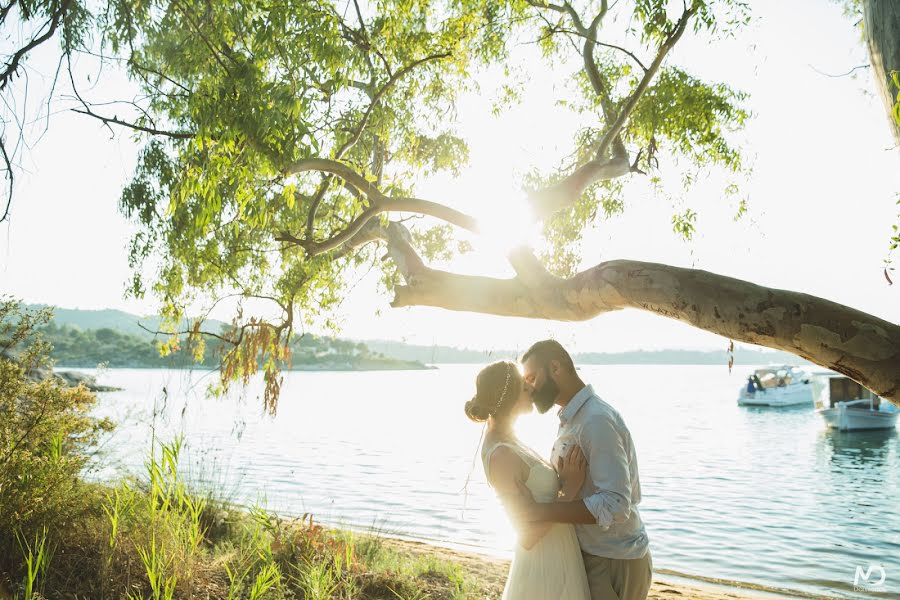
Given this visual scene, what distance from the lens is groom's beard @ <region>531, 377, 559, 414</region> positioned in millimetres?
2939

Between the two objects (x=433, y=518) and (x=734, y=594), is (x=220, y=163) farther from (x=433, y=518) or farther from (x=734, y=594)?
(x=433, y=518)

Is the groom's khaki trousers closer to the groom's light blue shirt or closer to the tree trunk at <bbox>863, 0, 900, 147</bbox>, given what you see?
the groom's light blue shirt

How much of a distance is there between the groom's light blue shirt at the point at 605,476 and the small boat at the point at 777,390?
50.2 meters

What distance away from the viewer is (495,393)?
2.88 meters

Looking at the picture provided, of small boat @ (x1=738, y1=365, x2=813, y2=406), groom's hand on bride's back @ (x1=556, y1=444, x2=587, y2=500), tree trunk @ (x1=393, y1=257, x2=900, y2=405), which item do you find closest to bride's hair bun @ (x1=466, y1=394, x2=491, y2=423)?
groom's hand on bride's back @ (x1=556, y1=444, x2=587, y2=500)

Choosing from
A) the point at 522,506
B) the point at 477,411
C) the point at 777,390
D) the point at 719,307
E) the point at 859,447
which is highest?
the point at 719,307

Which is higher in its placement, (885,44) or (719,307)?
(885,44)

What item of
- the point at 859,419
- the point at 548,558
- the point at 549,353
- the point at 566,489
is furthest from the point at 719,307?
the point at 859,419

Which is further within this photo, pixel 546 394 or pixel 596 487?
pixel 546 394

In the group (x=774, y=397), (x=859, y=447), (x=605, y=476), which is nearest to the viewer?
(x=605, y=476)

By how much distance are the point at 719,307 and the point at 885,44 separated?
1339 millimetres

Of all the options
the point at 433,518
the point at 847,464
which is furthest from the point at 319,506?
the point at 847,464

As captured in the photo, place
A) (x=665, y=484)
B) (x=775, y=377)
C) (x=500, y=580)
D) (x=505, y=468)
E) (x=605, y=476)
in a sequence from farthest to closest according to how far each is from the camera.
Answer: (x=775, y=377)
(x=665, y=484)
(x=500, y=580)
(x=505, y=468)
(x=605, y=476)

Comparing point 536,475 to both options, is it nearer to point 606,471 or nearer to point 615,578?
point 606,471
